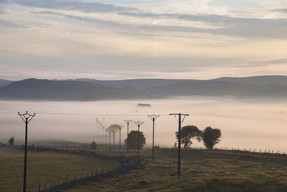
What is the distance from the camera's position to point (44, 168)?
10106 cm

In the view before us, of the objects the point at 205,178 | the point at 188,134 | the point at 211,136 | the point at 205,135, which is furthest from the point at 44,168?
the point at 188,134

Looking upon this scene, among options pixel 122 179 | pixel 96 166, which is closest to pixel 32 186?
pixel 122 179

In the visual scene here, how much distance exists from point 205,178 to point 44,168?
39668mm

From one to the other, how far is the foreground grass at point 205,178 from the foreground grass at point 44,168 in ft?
32.9

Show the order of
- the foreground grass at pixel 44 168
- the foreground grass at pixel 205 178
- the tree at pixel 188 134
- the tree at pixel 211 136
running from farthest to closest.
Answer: the tree at pixel 188 134 < the tree at pixel 211 136 < the foreground grass at pixel 44 168 < the foreground grass at pixel 205 178

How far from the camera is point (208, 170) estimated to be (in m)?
97.2

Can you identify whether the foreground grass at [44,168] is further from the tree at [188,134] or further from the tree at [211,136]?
the tree at [211,136]

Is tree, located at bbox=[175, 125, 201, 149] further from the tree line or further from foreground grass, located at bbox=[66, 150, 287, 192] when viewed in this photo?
foreground grass, located at bbox=[66, 150, 287, 192]

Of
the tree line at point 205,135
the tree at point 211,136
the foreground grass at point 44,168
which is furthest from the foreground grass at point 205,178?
the tree line at point 205,135

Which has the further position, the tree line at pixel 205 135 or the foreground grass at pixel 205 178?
the tree line at pixel 205 135

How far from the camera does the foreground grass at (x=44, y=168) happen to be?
8338cm

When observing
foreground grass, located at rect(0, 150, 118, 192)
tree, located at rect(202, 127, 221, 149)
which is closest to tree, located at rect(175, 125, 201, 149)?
tree, located at rect(202, 127, 221, 149)

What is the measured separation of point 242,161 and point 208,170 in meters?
23.5

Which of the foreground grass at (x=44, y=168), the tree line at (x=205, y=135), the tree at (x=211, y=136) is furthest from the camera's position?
the tree line at (x=205, y=135)
